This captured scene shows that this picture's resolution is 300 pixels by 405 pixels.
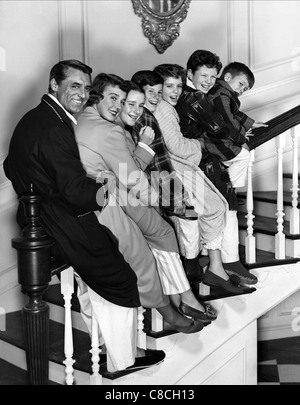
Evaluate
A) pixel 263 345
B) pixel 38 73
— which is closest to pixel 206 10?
pixel 38 73

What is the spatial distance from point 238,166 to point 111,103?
1033 millimetres

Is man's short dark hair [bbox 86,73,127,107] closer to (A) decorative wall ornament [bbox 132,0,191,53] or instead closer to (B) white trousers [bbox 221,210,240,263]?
(B) white trousers [bbox 221,210,240,263]

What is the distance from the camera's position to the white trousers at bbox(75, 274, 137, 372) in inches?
132

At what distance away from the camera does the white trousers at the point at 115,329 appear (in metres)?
3.36

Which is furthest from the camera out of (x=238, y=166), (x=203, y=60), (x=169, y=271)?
(x=238, y=166)

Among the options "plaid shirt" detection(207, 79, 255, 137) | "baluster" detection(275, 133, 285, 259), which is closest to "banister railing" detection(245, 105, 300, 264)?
"baluster" detection(275, 133, 285, 259)

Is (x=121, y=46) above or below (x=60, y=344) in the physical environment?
above

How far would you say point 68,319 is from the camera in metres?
3.30

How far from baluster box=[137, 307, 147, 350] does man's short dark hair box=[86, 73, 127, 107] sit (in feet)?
3.42

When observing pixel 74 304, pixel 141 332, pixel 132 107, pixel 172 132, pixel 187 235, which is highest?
pixel 132 107

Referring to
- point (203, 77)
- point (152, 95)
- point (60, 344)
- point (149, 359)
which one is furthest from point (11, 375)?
point (203, 77)

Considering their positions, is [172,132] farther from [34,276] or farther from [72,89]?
[34,276]

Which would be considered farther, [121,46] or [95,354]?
[121,46]

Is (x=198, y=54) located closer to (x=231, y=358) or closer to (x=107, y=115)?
(x=107, y=115)
